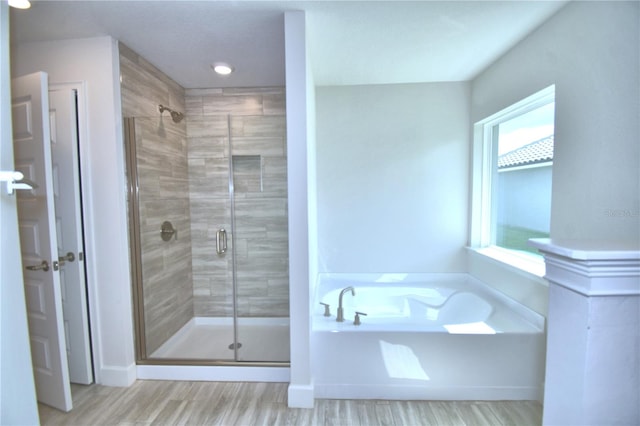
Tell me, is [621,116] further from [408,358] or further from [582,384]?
[408,358]

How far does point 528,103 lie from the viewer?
2.11m

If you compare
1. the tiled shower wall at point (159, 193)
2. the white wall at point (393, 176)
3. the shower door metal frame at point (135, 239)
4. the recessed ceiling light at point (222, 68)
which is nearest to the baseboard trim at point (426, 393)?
the white wall at point (393, 176)

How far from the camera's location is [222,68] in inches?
95.0

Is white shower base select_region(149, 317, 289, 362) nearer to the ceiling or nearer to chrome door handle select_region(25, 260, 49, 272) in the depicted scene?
chrome door handle select_region(25, 260, 49, 272)

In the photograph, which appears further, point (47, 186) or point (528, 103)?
point (528, 103)

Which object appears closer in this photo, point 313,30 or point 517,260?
point 313,30

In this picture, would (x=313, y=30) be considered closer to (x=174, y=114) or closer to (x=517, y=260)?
(x=174, y=114)

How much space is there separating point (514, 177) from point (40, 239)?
3.29 metres

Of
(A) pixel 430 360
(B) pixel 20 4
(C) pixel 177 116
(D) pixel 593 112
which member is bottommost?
(A) pixel 430 360

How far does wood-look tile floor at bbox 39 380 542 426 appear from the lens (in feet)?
5.63

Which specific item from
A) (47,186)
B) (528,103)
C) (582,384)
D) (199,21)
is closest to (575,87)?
(528,103)

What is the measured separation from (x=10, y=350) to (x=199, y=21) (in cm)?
184

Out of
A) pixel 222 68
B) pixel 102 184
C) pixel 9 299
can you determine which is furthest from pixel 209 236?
pixel 9 299

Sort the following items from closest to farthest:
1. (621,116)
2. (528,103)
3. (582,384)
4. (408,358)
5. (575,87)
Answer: (582,384)
(621,116)
(575,87)
(408,358)
(528,103)
